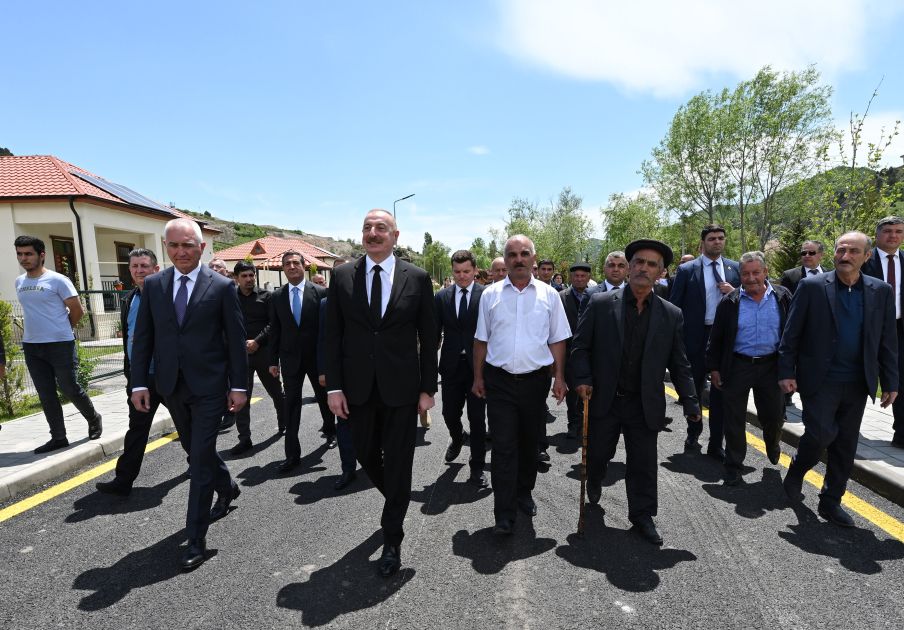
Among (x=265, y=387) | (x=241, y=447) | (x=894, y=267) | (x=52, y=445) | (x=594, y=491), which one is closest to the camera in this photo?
(x=594, y=491)

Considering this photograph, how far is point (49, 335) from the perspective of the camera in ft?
16.8

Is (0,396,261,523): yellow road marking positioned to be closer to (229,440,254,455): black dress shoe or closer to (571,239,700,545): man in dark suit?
(229,440,254,455): black dress shoe

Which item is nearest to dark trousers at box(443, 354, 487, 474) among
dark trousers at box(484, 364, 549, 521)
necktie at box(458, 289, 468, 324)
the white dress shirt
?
necktie at box(458, 289, 468, 324)

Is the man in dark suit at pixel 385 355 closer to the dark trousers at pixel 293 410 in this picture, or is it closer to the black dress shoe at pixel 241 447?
the dark trousers at pixel 293 410

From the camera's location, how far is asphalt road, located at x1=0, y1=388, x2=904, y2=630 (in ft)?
8.30

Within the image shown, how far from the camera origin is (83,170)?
22.3 metres

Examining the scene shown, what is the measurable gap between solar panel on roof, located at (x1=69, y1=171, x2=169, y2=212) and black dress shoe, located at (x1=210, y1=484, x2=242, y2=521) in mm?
20081

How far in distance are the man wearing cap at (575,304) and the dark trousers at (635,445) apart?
1871 millimetres

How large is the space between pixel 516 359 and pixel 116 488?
3.52 meters

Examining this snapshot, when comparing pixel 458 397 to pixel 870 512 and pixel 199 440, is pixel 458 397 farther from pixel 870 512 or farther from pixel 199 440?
pixel 870 512

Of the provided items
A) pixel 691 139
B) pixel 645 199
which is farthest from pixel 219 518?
pixel 645 199

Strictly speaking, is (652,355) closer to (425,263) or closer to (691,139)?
(691,139)

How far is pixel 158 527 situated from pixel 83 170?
24975 mm

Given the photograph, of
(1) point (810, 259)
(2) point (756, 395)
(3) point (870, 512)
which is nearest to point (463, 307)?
(2) point (756, 395)
